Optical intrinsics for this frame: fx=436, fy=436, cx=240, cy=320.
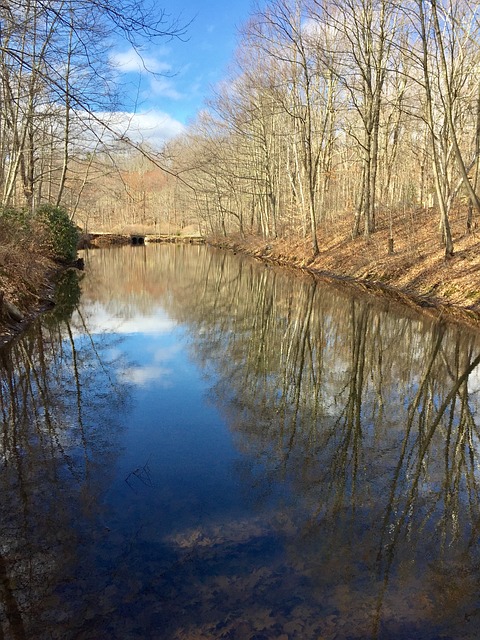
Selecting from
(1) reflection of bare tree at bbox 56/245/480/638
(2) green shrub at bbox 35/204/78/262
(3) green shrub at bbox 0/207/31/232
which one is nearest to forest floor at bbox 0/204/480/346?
(3) green shrub at bbox 0/207/31/232

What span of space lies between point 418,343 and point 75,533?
23.0 feet

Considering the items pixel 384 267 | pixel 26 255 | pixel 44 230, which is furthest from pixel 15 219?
pixel 384 267

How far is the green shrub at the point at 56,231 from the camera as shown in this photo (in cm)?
1883

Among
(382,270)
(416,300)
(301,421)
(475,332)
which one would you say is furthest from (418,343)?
(382,270)

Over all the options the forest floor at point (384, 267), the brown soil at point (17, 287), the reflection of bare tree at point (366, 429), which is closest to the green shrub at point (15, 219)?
the brown soil at point (17, 287)

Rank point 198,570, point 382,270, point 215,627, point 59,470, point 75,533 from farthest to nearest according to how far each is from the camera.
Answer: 1. point 382,270
2. point 59,470
3. point 75,533
4. point 198,570
5. point 215,627

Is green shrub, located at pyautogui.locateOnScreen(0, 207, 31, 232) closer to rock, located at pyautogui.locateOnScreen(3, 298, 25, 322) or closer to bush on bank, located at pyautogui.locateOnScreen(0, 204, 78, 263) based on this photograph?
bush on bank, located at pyautogui.locateOnScreen(0, 204, 78, 263)

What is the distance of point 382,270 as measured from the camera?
17188 mm

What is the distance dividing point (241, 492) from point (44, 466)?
1867 millimetres

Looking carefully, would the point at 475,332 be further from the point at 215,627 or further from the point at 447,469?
the point at 215,627

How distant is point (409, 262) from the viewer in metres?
16.2

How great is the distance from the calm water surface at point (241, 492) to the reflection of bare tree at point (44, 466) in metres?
0.02

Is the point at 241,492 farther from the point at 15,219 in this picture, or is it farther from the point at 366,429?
the point at 15,219

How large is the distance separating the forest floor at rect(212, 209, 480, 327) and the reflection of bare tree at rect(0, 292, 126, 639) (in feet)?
27.5
